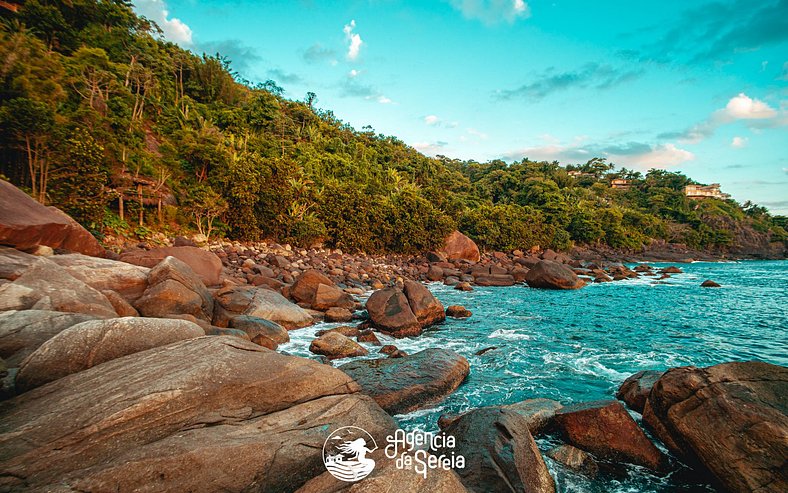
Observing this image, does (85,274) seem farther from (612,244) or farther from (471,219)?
(612,244)

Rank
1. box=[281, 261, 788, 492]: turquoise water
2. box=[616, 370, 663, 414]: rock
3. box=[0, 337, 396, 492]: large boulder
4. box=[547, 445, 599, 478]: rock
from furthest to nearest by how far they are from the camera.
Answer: box=[281, 261, 788, 492]: turquoise water
box=[616, 370, 663, 414]: rock
box=[547, 445, 599, 478]: rock
box=[0, 337, 396, 492]: large boulder

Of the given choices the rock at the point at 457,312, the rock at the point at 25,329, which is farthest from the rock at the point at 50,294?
the rock at the point at 457,312

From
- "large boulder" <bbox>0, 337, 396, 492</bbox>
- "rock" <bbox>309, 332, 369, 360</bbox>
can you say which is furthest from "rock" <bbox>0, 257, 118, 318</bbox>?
"rock" <bbox>309, 332, 369, 360</bbox>

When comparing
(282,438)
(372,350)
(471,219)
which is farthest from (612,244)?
(282,438)

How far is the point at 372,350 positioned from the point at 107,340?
7943 millimetres

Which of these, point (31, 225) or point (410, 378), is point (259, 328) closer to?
point (410, 378)

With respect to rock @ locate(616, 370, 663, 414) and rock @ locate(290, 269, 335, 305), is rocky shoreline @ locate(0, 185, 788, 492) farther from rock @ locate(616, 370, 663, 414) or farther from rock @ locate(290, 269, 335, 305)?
rock @ locate(290, 269, 335, 305)

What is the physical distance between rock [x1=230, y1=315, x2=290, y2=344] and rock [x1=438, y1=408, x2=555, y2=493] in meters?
7.35

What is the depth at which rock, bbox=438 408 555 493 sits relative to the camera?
15.5 feet

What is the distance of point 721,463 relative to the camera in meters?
4.99

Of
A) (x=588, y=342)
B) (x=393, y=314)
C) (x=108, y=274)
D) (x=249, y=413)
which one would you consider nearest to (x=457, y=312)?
(x=393, y=314)

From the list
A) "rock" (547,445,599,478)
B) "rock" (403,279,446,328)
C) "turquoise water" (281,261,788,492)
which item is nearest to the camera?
"rock" (547,445,599,478)

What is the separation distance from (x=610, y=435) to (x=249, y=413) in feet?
21.4

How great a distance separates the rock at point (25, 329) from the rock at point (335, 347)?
6.20 m
